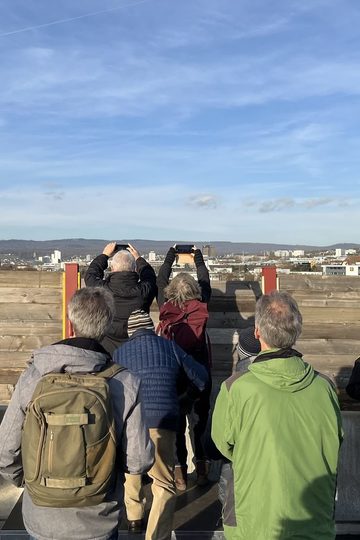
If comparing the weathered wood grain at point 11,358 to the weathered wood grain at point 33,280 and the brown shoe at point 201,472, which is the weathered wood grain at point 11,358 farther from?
the brown shoe at point 201,472

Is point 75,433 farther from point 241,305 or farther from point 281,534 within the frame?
point 241,305

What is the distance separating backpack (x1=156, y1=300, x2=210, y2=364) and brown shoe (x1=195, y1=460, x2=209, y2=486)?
110cm

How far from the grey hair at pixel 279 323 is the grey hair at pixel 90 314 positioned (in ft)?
2.36

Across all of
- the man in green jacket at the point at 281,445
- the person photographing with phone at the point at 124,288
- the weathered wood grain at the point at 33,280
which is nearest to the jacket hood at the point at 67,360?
the man in green jacket at the point at 281,445

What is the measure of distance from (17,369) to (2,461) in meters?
3.85

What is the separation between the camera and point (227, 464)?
2943 millimetres

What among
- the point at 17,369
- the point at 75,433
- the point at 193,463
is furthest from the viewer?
the point at 17,369

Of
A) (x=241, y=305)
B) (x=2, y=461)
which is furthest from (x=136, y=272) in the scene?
(x=2, y=461)

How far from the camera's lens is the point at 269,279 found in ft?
20.1

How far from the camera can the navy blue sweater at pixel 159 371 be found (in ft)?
12.3

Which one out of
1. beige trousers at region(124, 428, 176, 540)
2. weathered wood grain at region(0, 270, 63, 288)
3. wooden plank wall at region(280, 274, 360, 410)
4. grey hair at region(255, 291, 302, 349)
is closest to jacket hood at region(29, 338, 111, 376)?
grey hair at region(255, 291, 302, 349)

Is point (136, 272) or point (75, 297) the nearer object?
point (75, 297)

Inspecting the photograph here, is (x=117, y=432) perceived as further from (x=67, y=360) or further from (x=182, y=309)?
(x=182, y=309)

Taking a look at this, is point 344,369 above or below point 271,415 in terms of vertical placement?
below
